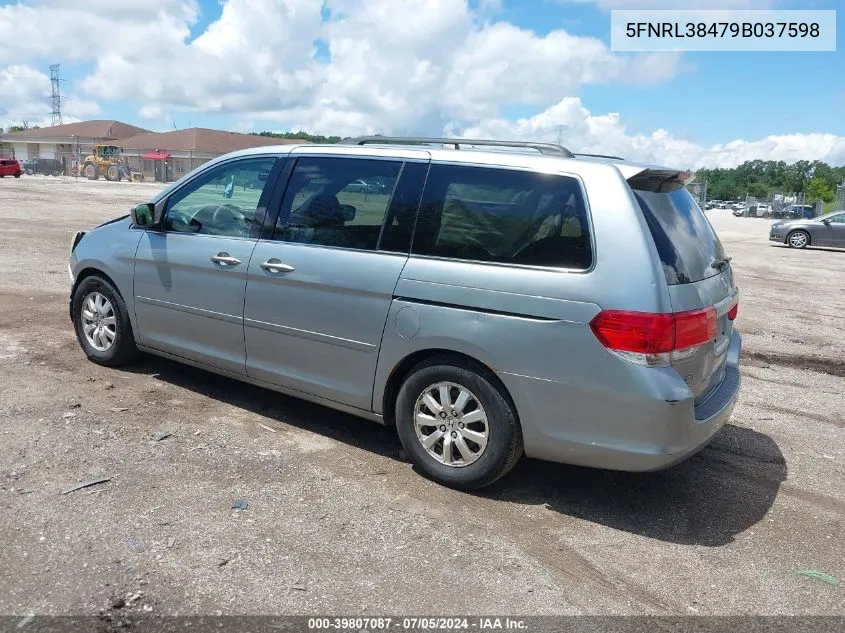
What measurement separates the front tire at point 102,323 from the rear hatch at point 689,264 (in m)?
3.98

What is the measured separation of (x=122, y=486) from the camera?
393 cm

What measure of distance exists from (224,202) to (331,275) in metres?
1.29

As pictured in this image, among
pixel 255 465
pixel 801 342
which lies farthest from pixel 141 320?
pixel 801 342

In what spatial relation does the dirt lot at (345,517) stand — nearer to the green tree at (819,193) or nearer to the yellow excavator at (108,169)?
the yellow excavator at (108,169)

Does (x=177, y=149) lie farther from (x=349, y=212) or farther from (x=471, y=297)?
(x=471, y=297)

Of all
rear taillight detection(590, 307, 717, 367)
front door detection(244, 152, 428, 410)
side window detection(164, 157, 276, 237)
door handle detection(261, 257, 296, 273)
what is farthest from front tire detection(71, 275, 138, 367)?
rear taillight detection(590, 307, 717, 367)

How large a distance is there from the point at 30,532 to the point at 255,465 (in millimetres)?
1231

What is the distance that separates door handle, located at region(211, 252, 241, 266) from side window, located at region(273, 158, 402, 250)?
0.33 metres

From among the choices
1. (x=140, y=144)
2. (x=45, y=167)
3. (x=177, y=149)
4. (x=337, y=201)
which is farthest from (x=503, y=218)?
(x=140, y=144)

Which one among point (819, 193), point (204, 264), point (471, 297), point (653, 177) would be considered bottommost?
point (471, 297)

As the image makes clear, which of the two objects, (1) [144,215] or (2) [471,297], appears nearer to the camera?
(2) [471,297]

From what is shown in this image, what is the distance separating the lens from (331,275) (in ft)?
14.5

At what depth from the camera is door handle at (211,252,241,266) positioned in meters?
4.86

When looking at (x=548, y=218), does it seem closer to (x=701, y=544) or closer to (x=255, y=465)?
(x=701, y=544)
